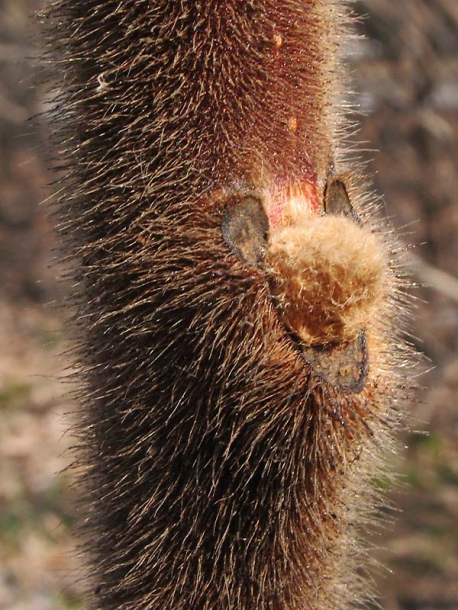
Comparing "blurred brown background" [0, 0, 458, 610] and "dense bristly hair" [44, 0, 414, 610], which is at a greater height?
"dense bristly hair" [44, 0, 414, 610]

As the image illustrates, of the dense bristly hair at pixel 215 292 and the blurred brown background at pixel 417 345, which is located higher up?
the dense bristly hair at pixel 215 292

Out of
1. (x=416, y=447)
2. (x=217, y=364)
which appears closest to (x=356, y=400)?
(x=217, y=364)

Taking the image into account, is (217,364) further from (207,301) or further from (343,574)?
(343,574)

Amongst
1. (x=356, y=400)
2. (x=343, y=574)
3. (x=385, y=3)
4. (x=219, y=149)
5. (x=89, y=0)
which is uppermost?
(x=89, y=0)

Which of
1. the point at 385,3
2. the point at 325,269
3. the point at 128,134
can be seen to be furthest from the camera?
the point at 385,3

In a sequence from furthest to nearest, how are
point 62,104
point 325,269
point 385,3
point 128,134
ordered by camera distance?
point 385,3
point 62,104
point 128,134
point 325,269
